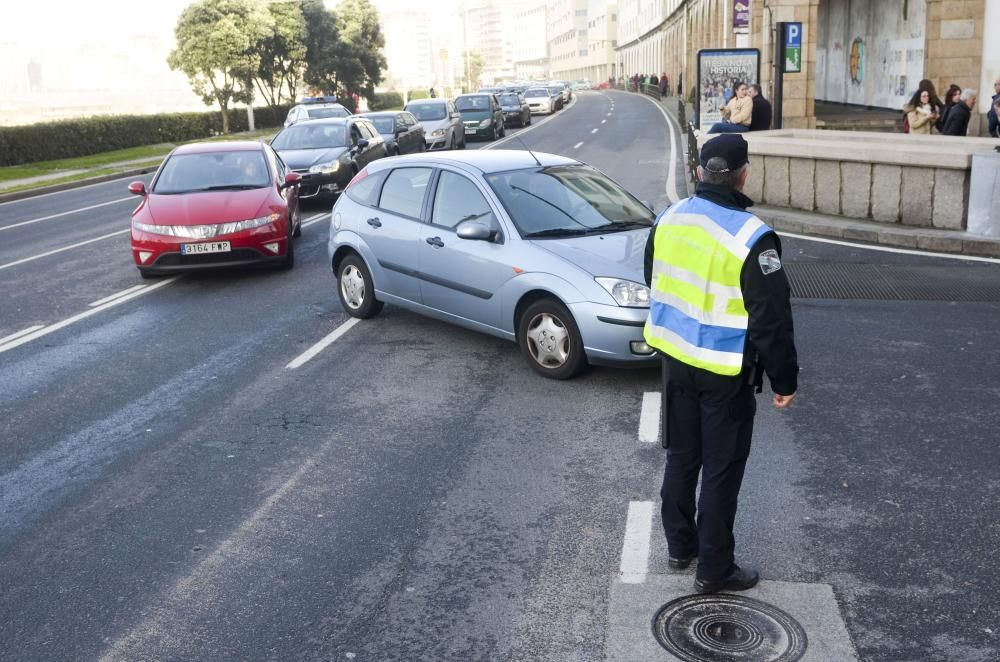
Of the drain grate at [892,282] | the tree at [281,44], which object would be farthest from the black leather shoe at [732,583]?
the tree at [281,44]

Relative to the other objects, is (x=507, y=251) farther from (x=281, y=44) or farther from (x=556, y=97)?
(x=556, y=97)

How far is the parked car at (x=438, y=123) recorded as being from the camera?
3058 cm

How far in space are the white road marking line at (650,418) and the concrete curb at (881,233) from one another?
6.69 meters

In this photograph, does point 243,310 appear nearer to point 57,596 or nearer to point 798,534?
point 57,596

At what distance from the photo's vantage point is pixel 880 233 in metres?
13.0

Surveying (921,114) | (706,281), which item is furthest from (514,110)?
(706,281)

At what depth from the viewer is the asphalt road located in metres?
4.35

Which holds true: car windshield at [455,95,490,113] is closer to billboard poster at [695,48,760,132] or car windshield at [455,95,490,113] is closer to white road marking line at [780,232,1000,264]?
billboard poster at [695,48,760,132]

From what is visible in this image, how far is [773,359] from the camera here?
13.7 feet

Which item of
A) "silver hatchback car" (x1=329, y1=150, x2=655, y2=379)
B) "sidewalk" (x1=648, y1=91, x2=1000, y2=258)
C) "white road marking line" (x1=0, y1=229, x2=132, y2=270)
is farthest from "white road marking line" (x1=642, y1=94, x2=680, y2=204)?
"white road marking line" (x1=0, y1=229, x2=132, y2=270)

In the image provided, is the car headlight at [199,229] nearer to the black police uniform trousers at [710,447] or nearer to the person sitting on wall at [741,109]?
the black police uniform trousers at [710,447]

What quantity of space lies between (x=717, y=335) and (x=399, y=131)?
2275cm

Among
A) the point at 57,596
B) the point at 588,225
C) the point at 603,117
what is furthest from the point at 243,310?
the point at 603,117

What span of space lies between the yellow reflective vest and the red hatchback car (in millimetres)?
8398
